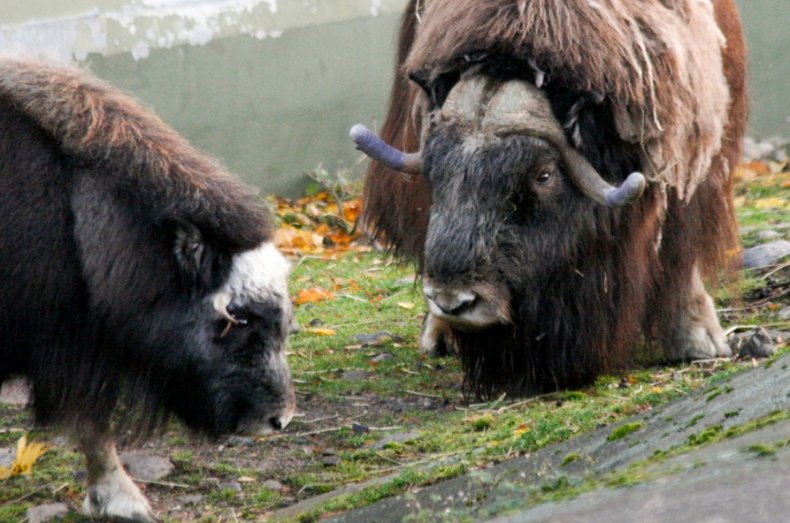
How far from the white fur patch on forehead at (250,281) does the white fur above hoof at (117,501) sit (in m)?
0.58

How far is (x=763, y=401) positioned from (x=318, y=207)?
16.0 ft

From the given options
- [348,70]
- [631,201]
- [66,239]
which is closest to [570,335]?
[631,201]

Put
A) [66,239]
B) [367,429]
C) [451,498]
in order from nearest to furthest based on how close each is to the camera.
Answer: [451,498]
[66,239]
[367,429]

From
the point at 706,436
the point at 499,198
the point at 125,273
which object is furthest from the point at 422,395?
the point at 706,436

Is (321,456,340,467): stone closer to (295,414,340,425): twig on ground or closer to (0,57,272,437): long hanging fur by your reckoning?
(295,414,340,425): twig on ground

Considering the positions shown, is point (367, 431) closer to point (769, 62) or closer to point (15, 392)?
point (15, 392)

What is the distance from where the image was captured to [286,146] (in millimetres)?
7246

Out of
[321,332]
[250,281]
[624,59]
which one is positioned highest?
[624,59]

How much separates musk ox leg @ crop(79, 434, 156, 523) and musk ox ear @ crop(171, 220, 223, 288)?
0.53m

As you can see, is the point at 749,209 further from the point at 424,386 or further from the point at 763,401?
the point at 763,401

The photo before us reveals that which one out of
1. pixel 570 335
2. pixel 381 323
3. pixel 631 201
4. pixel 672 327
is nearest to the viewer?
pixel 631 201

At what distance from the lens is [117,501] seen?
3248 millimetres

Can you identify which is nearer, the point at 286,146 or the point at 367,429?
the point at 367,429

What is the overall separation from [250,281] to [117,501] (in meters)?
0.67
